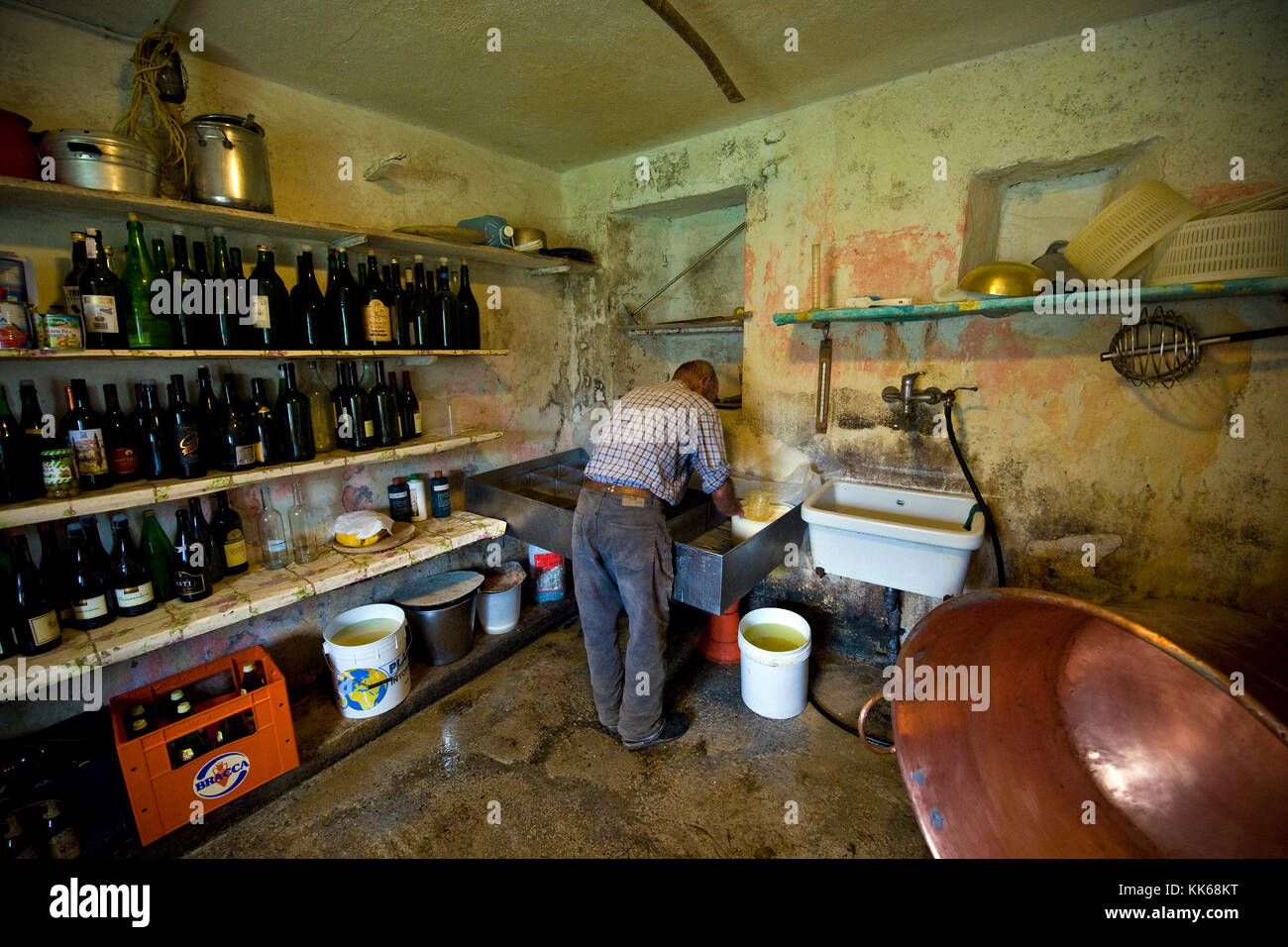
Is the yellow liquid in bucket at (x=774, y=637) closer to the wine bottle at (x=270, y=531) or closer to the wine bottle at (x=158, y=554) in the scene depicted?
the wine bottle at (x=270, y=531)

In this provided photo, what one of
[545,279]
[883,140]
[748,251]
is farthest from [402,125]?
[883,140]

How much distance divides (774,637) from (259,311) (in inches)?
96.9

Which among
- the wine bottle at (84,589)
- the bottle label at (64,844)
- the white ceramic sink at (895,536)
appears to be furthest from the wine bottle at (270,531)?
the white ceramic sink at (895,536)

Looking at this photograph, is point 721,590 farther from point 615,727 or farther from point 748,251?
point 748,251

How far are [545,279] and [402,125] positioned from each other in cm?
106

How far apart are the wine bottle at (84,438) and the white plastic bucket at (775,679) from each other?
2.36 meters

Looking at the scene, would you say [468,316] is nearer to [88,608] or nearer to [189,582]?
[189,582]

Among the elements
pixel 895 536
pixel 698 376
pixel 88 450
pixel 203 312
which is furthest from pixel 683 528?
pixel 88 450

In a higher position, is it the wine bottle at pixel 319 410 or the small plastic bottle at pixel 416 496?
the wine bottle at pixel 319 410

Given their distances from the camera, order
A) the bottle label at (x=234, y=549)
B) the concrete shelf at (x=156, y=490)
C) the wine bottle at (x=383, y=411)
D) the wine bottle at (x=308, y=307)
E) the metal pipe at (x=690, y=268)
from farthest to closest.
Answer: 1. the metal pipe at (x=690, y=268)
2. the wine bottle at (x=383, y=411)
3. the wine bottle at (x=308, y=307)
4. the bottle label at (x=234, y=549)
5. the concrete shelf at (x=156, y=490)

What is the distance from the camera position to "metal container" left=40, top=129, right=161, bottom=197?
146cm

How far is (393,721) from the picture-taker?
7.39 ft

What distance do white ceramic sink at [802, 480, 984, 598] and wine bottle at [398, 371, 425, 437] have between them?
1.85 meters

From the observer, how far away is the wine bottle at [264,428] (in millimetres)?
1964
